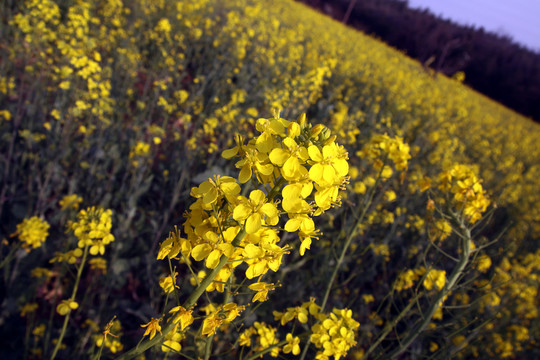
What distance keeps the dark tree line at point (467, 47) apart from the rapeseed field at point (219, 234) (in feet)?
84.6

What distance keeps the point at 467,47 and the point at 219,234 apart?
31378 mm

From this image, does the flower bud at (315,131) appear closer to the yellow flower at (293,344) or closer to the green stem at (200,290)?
the green stem at (200,290)

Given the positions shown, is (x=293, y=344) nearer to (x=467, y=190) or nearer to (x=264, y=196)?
(x=264, y=196)

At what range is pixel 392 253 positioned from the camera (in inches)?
164

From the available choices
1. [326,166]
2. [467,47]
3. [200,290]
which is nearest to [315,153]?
[326,166]

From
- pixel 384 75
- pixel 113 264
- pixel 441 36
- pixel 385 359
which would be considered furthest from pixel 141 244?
Answer: pixel 441 36

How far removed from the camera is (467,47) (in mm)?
25703

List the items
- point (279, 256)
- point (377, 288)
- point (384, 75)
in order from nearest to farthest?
point (279, 256) → point (377, 288) → point (384, 75)

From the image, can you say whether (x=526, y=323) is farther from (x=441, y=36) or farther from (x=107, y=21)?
(x=441, y=36)

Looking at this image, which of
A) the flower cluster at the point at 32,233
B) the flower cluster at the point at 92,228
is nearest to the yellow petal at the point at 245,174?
the flower cluster at the point at 92,228

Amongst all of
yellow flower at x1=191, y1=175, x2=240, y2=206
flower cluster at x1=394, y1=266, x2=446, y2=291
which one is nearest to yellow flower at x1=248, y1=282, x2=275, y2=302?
yellow flower at x1=191, y1=175, x2=240, y2=206

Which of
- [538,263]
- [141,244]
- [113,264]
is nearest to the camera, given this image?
[113,264]

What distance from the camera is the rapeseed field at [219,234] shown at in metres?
1.05

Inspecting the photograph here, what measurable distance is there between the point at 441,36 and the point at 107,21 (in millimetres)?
32038
